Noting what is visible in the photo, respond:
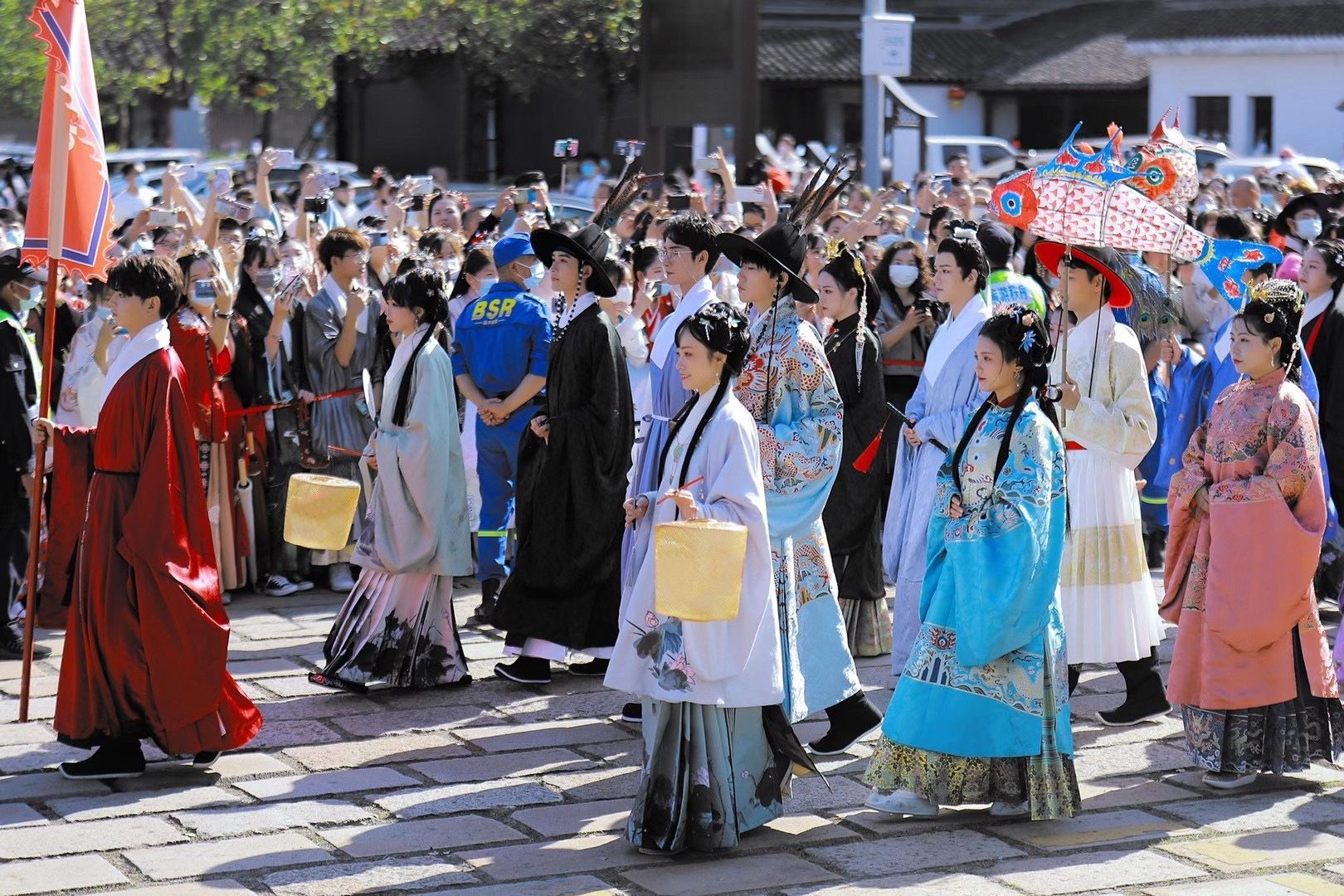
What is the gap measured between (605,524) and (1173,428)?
13.2 ft

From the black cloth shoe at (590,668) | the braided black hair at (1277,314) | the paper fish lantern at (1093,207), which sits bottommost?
the black cloth shoe at (590,668)

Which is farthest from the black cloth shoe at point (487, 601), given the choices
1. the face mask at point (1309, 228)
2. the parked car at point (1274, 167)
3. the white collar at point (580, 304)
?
the parked car at point (1274, 167)

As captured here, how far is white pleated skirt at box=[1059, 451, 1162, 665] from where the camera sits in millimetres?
6637

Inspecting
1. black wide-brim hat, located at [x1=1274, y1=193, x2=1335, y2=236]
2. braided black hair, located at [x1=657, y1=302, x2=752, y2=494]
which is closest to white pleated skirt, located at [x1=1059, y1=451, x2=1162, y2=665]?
braided black hair, located at [x1=657, y1=302, x2=752, y2=494]

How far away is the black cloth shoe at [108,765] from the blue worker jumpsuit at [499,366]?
2.68 m

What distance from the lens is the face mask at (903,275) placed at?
951cm

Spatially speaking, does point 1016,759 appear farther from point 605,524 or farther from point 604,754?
point 605,524

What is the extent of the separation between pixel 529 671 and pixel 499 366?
1581 millimetres

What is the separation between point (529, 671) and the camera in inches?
A: 290

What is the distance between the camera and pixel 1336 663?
22.4ft

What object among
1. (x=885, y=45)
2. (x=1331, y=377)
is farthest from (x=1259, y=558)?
(x=885, y=45)

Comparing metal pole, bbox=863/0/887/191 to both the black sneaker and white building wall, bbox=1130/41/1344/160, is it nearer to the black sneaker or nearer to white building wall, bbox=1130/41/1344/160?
the black sneaker

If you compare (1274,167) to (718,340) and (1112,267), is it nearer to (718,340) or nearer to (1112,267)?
(1112,267)

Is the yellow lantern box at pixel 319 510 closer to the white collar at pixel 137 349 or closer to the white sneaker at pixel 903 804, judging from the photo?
the white collar at pixel 137 349
